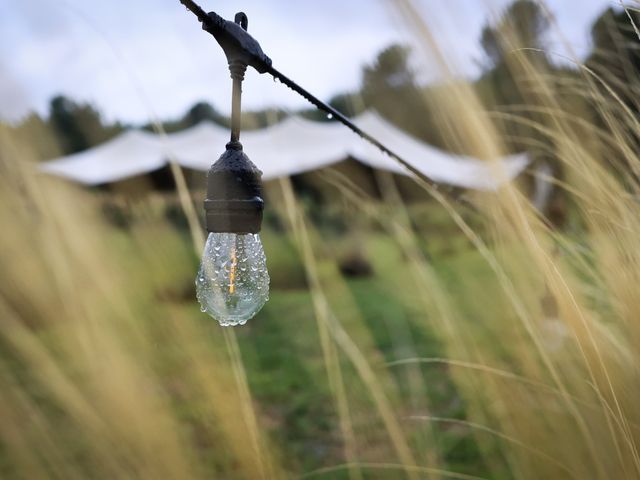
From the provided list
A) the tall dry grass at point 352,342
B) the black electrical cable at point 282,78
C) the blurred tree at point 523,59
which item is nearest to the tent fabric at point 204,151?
the blurred tree at point 523,59

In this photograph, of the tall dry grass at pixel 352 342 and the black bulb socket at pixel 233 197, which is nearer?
the black bulb socket at pixel 233 197

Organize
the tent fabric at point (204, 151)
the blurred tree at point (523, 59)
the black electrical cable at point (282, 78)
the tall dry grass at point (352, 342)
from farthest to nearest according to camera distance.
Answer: the tent fabric at point (204, 151), the blurred tree at point (523, 59), the tall dry grass at point (352, 342), the black electrical cable at point (282, 78)

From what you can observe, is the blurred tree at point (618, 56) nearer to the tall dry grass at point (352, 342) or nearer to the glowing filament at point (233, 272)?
the tall dry grass at point (352, 342)

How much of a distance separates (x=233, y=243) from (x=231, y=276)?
0.02 metres

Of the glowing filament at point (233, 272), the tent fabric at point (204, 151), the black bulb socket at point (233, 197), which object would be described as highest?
the tent fabric at point (204, 151)

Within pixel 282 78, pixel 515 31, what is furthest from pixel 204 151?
pixel 282 78

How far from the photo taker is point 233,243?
0.38 m

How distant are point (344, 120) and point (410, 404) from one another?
53.9 inches

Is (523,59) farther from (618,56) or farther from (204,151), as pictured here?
(204,151)

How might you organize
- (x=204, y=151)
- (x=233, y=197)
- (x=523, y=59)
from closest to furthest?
(x=233, y=197) < (x=523, y=59) < (x=204, y=151)

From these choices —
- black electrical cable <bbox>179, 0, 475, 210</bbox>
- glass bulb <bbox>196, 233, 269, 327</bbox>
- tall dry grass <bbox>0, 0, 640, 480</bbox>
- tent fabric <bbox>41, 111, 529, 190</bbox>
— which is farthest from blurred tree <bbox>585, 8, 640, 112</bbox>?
tent fabric <bbox>41, 111, 529, 190</bbox>

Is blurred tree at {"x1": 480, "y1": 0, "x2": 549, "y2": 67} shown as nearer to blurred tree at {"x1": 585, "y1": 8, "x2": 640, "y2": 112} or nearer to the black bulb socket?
blurred tree at {"x1": 585, "y1": 8, "x2": 640, "y2": 112}

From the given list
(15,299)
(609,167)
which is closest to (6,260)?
(15,299)

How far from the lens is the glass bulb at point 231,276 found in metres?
0.38
